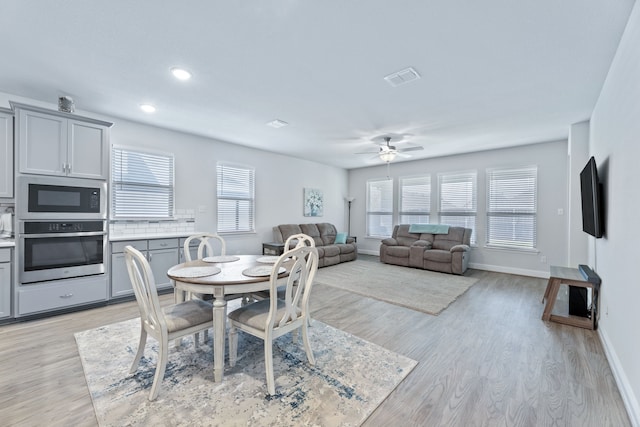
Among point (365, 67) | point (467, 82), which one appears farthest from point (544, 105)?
point (365, 67)

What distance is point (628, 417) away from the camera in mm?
1706

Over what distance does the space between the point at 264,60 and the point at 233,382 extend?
8.85 ft

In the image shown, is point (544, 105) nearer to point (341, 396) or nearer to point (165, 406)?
point (341, 396)

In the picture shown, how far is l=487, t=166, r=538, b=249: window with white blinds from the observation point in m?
5.46

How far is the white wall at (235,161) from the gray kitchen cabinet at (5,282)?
5.95ft

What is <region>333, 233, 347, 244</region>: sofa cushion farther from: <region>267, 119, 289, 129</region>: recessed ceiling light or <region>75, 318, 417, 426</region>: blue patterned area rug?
<region>75, 318, 417, 426</region>: blue patterned area rug

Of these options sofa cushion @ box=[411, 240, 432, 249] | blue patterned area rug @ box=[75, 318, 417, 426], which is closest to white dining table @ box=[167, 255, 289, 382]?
blue patterned area rug @ box=[75, 318, 417, 426]

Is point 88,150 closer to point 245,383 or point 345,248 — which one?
point 245,383

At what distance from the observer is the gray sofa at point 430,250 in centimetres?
550

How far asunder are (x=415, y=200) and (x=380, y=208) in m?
1.07

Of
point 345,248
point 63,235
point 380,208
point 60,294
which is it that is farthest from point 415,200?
point 60,294

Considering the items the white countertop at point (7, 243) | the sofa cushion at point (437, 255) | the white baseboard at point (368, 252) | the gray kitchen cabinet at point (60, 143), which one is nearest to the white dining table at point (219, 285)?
the white countertop at point (7, 243)

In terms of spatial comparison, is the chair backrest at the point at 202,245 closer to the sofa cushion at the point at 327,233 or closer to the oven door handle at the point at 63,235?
the oven door handle at the point at 63,235

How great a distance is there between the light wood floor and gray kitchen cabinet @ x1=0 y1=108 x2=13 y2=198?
151 cm
